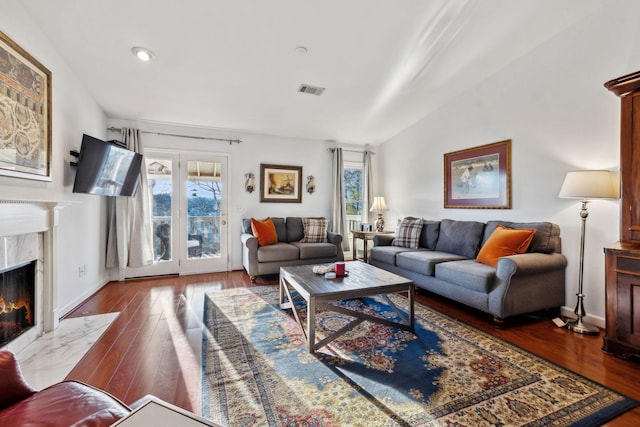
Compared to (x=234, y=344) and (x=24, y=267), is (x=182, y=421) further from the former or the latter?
(x=24, y=267)

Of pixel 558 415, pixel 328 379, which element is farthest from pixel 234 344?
pixel 558 415

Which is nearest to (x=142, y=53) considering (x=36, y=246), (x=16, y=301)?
(x=36, y=246)

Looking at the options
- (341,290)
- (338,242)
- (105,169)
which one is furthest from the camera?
(338,242)

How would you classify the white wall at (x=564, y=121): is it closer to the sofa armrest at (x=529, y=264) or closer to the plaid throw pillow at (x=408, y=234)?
the sofa armrest at (x=529, y=264)

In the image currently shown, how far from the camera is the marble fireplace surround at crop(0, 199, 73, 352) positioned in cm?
192

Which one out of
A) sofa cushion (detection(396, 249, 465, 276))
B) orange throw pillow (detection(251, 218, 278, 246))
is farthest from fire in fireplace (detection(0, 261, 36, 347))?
sofa cushion (detection(396, 249, 465, 276))

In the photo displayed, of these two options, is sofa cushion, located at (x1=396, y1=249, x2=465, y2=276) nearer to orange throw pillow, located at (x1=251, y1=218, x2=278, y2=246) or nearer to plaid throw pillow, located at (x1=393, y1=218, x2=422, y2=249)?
plaid throw pillow, located at (x1=393, y1=218, x2=422, y2=249)

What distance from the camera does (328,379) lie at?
5.70 feet

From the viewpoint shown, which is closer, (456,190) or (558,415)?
(558,415)

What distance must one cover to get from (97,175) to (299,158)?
3033 millimetres

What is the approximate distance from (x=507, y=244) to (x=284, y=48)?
2.96m

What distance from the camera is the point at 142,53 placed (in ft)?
8.50

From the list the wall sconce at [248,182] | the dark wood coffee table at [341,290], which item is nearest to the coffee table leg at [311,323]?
the dark wood coffee table at [341,290]

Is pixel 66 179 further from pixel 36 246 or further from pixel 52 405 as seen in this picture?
pixel 52 405
